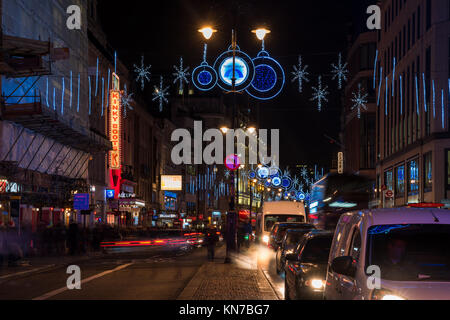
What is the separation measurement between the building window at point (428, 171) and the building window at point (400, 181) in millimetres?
7331

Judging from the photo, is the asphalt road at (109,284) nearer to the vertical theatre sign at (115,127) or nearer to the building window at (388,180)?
the vertical theatre sign at (115,127)

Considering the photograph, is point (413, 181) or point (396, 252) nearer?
point (396, 252)

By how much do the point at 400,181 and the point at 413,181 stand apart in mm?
5008

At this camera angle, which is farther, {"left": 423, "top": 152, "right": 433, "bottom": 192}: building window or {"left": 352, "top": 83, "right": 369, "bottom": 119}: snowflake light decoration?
{"left": 352, "top": 83, "right": 369, "bottom": 119}: snowflake light decoration

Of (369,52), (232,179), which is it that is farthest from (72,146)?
(369,52)

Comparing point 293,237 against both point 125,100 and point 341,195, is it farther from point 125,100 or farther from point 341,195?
point 125,100

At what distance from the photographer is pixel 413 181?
5444 centimetres

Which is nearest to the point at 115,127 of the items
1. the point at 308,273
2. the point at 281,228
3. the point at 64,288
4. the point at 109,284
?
the point at 281,228

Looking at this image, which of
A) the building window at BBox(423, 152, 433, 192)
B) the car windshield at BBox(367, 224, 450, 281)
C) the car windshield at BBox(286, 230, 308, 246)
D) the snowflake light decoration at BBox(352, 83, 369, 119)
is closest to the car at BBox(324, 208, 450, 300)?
the car windshield at BBox(367, 224, 450, 281)

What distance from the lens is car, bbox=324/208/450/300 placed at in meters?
7.31

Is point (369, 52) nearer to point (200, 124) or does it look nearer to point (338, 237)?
point (200, 124)

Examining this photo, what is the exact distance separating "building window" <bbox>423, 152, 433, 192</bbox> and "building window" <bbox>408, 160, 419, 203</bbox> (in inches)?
89.7

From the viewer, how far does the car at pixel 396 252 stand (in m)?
7.31

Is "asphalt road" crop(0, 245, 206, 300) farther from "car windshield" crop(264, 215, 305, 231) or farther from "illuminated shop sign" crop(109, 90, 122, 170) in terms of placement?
"illuminated shop sign" crop(109, 90, 122, 170)
